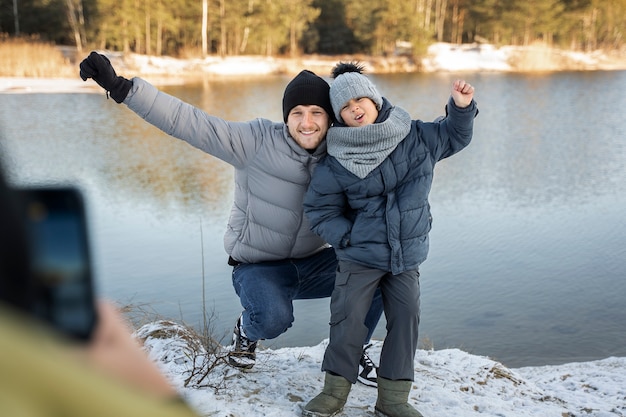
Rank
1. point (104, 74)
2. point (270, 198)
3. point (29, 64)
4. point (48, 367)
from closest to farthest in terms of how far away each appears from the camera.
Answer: point (48, 367)
point (104, 74)
point (270, 198)
point (29, 64)

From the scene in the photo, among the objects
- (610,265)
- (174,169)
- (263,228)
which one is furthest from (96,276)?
Result: (174,169)

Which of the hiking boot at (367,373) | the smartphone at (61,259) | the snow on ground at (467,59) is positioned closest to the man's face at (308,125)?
the hiking boot at (367,373)

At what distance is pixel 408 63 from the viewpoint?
33.6m

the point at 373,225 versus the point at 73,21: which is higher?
the point at 73,21

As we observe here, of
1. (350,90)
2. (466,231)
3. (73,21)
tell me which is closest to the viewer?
(350,90)

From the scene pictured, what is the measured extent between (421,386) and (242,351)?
79 cm

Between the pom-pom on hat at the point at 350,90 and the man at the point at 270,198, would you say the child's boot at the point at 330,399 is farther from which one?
the pom-pom on hat at the point at 350,90

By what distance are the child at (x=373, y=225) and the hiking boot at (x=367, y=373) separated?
283mm

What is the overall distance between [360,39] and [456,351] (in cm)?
3597

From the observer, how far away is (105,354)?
0.35m

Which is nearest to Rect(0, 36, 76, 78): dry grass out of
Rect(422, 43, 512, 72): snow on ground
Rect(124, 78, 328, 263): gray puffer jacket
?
Rect(124, 78, 328, 263): gray puffer jacket

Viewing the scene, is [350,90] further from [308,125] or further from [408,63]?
[408,63]

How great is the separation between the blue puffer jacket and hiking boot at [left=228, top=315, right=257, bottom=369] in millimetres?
571

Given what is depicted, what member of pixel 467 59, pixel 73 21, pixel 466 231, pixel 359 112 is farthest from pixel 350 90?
pixel 467 59
